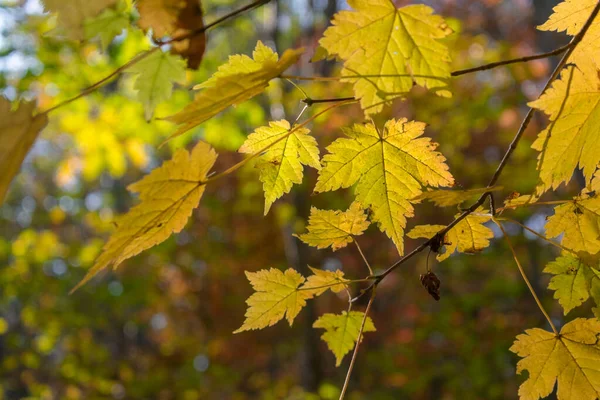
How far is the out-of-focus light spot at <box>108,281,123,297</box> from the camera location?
5845 mm

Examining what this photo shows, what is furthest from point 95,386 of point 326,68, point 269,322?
point 269,322

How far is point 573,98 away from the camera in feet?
2.44

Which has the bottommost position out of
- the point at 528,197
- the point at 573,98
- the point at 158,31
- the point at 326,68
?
the point at 326,68

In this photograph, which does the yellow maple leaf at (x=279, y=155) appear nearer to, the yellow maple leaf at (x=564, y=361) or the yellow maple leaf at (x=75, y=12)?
the yellow maple leaf at (x=75, y=12)

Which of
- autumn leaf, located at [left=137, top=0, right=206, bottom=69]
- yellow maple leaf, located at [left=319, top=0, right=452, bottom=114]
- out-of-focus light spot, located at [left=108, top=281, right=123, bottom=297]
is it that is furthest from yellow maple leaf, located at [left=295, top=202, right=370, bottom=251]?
out-of-focus light spot, located at [left=108, top=281, right=123, bottom=297]

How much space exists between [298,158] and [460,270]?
620 centimetres

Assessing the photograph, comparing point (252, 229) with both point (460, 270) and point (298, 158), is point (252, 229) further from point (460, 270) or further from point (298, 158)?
point (298, 158)

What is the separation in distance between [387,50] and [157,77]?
1.63 feet

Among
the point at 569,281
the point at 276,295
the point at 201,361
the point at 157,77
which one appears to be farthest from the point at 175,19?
the point at 201,361

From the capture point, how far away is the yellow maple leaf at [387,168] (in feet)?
2.81

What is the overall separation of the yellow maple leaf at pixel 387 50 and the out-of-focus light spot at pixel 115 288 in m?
5.64

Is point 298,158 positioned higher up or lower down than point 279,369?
higher up

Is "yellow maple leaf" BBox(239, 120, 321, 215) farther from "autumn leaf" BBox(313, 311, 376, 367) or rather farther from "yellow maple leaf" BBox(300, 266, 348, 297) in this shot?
"autumn leaf" BBox(313, 311, 376, 367)

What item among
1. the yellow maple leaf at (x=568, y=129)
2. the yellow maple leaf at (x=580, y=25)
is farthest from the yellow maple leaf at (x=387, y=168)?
the yellow maple leaf at (x=580, y=25)
